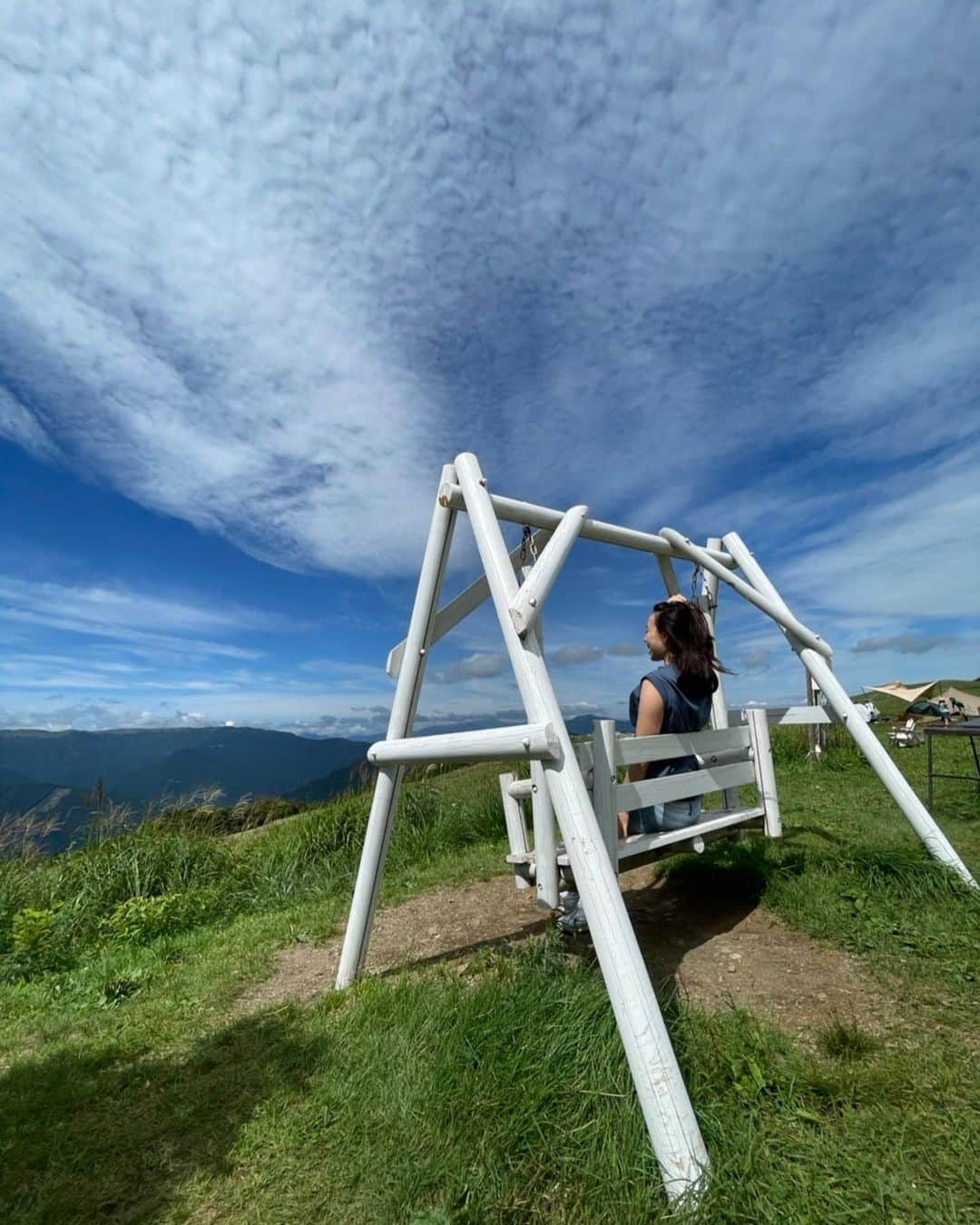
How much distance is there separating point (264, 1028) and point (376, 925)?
1518 millimetres

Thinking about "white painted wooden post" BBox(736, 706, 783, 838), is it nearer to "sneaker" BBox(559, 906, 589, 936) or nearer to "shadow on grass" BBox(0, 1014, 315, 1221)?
"sneaker" BBox(559, 906, 589, 936)

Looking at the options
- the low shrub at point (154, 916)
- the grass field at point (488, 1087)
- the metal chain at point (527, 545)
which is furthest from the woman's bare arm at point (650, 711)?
the low shrub at point (154, 916)

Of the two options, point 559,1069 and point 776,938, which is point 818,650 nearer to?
point 776,938

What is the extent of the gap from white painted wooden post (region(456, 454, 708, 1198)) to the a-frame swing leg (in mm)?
880

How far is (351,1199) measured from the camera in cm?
183

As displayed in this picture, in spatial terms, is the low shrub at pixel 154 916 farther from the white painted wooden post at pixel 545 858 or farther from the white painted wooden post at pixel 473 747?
the white painted wooden post at pixel 545 858

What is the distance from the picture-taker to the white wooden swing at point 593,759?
6.11ft

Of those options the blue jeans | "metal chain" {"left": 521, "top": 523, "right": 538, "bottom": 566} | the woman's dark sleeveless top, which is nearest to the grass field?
the blue jeans

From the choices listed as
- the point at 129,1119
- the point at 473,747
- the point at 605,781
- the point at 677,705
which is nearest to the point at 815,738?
the point at 677,705

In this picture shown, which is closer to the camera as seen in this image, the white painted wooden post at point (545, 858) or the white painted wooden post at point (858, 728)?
the white painted wooden post at point (545, 858)

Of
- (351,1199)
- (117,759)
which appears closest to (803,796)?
(351,1199)

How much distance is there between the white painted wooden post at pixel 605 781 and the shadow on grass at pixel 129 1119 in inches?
61.2

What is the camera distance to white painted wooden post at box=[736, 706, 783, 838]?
3.83 metres

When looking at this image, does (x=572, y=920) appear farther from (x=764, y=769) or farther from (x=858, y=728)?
(x=858, y=728)
